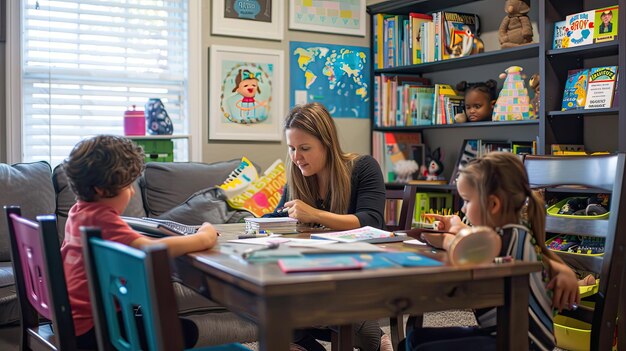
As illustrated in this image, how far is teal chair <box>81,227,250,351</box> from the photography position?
50.8 inches

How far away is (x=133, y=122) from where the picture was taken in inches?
156

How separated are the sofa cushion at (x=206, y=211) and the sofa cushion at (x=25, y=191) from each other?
1.79 feet

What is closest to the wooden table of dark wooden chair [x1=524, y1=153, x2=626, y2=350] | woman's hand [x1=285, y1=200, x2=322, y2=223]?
dark wooden chair [x1=524, y1=153, x2=626, y2=350]

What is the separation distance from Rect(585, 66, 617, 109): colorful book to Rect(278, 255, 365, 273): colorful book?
2273mm

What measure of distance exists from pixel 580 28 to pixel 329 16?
5.57 feet

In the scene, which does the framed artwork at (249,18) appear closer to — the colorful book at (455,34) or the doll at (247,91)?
the doll at (247,91)

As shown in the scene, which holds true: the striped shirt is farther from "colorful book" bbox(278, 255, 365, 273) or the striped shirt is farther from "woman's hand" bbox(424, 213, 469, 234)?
"colorful book" bbox(278, 255, 365, 273)

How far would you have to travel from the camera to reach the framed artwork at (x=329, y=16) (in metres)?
4.52

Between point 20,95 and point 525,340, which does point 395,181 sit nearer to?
point 20,95

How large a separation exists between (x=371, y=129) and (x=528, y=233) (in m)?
3.24

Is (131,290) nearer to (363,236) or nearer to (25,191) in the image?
(363,236)

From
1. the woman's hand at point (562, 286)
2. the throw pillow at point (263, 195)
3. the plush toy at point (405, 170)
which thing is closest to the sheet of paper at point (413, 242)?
the woman's hand at point (562, 286)

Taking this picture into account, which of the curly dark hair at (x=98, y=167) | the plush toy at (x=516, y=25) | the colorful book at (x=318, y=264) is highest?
the plush toy at (x=516, y=25)

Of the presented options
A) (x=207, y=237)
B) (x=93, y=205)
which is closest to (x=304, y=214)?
(x=207, y=237)
